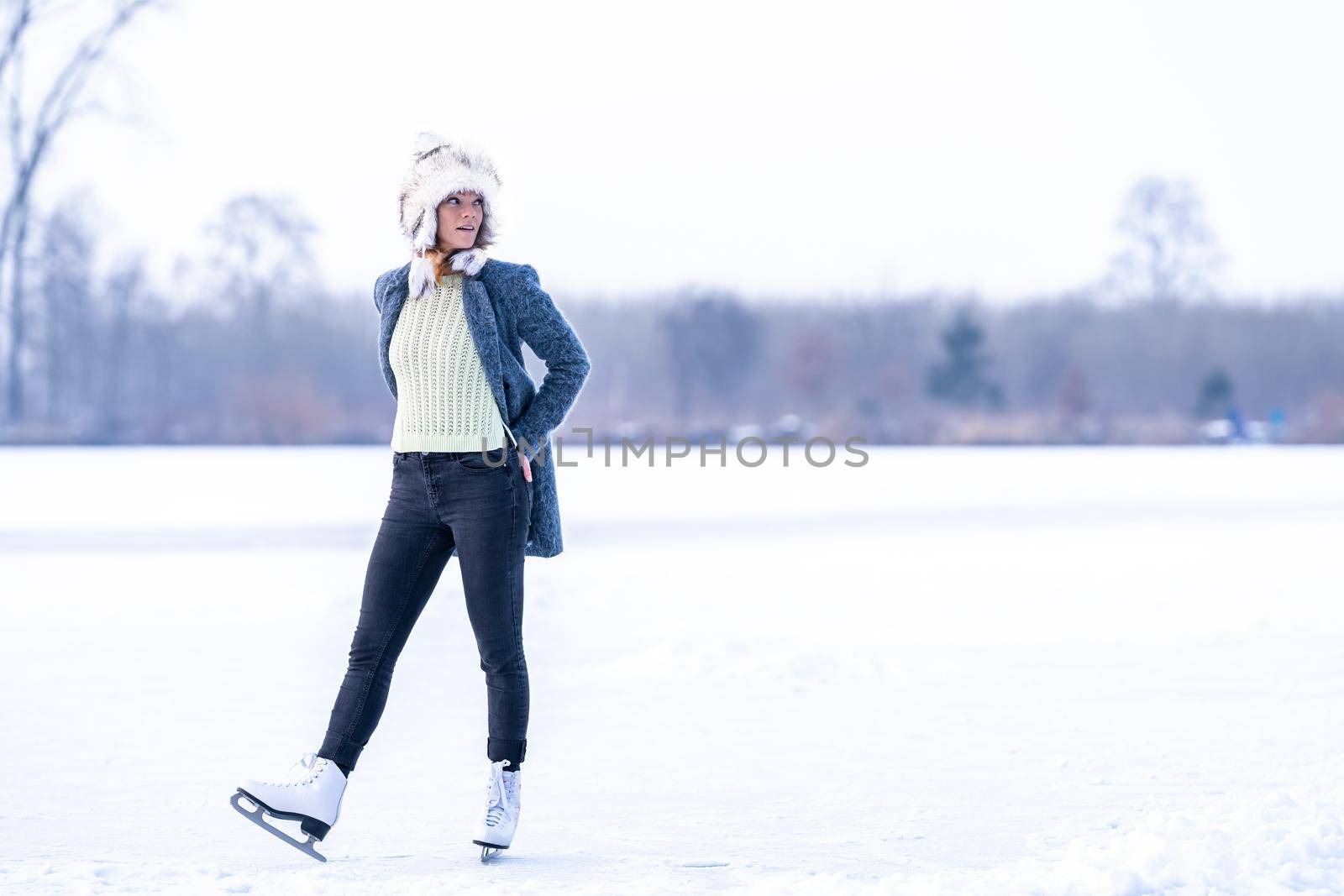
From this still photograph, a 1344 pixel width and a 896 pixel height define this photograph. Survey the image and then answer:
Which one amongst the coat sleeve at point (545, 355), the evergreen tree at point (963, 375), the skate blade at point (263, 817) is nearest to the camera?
the skate blade at point (263, 817)

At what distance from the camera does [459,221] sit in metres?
3.47

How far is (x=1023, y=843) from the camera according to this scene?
3.63m

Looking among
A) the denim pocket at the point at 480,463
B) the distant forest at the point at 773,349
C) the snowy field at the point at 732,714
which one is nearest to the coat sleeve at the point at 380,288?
the denim pocket at the point at 480,463

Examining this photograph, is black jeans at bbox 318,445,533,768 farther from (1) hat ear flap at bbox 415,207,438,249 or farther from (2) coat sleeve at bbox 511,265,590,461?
(1) hat ear flap at bbox 415,207,438,249

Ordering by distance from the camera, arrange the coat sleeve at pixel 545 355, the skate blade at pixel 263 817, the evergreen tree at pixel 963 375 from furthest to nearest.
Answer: the evergreen tree at pixel 963 375 < the coat sleeve at pixel 545 355 < the skate blade at pixel 263 817

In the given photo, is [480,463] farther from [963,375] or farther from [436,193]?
[963,375]

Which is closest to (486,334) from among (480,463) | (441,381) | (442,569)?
(441,381)

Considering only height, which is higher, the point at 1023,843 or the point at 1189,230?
the point at 1189,230

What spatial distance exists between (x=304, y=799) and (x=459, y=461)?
A: 2.61 feet

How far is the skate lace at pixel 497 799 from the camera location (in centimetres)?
347

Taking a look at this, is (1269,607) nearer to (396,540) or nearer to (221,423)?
(396,540)

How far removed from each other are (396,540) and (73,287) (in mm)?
30902

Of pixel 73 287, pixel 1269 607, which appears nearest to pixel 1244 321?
pixel 73 287

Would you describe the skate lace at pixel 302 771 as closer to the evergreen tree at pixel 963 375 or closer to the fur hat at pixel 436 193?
the fur hat at pixel 436 193
